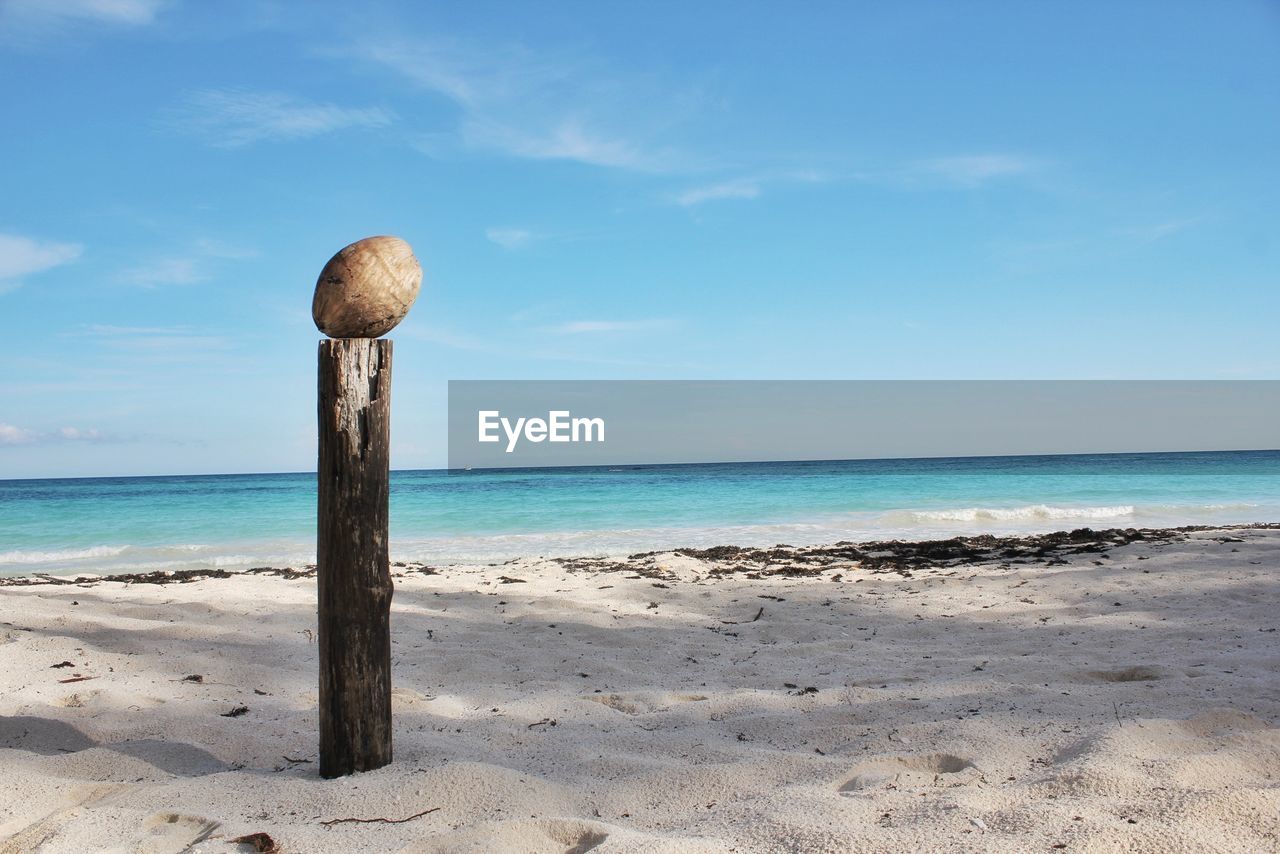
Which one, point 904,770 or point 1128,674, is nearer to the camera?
point 904,770

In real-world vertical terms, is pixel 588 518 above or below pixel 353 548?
below

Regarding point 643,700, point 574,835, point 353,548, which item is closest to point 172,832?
point 353,548

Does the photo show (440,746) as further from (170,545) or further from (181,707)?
(170,545)

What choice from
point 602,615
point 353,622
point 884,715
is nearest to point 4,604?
point 602,615

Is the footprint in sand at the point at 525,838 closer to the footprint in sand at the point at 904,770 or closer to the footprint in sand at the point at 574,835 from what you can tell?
the footprint in sand at the point at 574,835

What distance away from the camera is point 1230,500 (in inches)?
848

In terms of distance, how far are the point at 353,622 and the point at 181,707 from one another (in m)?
1.72

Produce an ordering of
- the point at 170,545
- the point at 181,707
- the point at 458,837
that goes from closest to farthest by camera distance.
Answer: the point at 458,837, the point at 181,707, the point at 170,545

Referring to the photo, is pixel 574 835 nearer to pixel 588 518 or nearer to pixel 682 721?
pixel 682 721

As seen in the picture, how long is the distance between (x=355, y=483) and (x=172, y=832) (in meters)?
1.25

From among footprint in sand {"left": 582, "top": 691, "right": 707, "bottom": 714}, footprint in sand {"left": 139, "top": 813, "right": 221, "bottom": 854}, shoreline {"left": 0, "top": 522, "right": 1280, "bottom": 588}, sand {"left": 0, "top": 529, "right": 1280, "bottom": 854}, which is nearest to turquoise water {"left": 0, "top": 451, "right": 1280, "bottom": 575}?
shoreline {"left": 0, "top": 522, "right": 1280, "bottom": 588}

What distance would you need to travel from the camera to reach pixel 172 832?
2.63 metres

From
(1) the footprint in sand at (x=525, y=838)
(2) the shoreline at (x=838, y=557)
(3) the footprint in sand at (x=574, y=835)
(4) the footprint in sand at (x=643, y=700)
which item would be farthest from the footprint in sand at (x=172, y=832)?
(2) the shoreline at (x=838, y=557)

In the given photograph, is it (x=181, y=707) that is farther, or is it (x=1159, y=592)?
(x=1159, y=592)
